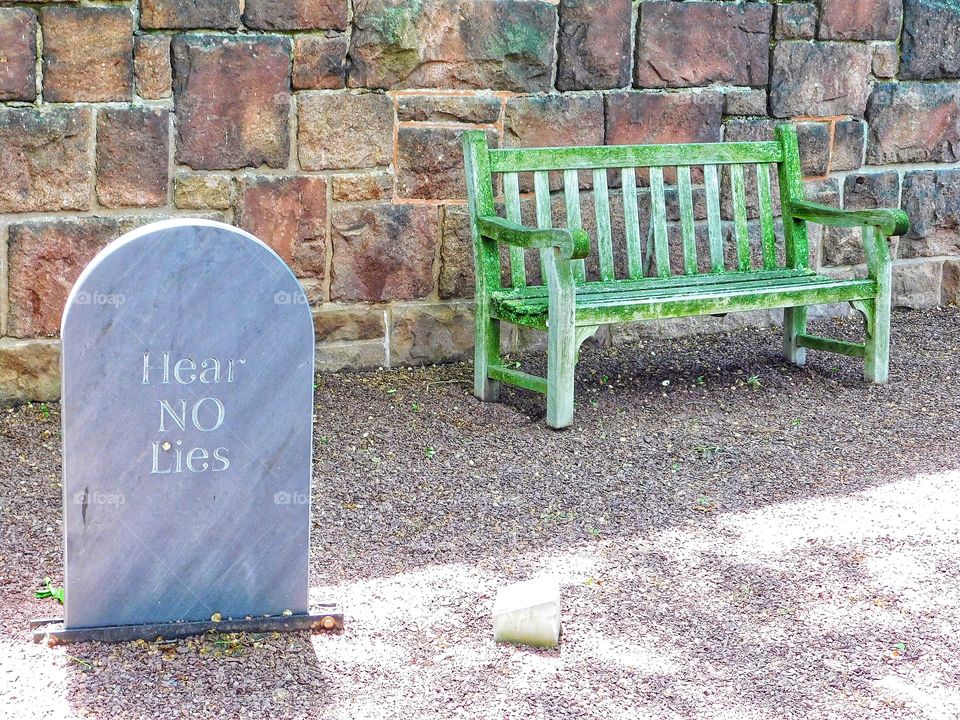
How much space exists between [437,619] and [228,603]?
50 cm

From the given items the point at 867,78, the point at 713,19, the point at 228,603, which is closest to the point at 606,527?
the point at 228,603

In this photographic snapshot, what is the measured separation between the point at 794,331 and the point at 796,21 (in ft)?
4.72

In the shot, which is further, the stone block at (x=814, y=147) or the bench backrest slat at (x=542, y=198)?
the stone block at (x=814, y=147)

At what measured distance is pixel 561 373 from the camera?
447 cm

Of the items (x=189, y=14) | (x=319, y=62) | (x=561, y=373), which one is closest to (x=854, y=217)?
(x=561, y=373)

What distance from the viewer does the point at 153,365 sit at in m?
2.70

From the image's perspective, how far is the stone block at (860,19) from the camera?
5.82m

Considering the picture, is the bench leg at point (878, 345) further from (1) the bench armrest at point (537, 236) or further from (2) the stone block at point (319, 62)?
(2) the stone block at point (319, 62)

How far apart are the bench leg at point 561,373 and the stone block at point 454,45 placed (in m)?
1.28

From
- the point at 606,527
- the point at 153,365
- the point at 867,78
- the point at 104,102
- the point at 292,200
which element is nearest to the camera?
the point at 153,365

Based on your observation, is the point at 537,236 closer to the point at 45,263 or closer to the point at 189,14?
the point at 189,14

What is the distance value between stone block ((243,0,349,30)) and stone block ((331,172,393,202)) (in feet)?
1.90

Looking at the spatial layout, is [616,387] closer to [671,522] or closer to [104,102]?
[671,522]

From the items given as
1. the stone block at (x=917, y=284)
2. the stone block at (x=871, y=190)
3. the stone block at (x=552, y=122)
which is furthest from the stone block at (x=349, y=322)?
the stone block at (x=917, y=284)
